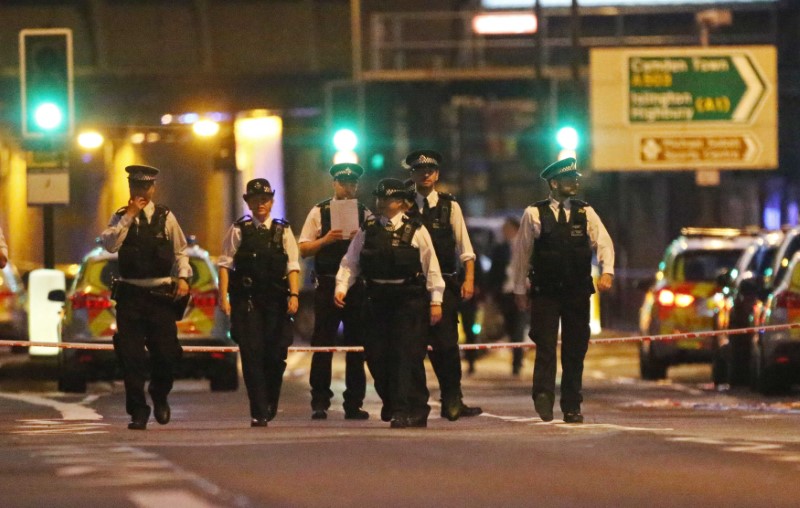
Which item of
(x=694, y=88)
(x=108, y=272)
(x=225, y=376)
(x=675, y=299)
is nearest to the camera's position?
(x=108, y=272)

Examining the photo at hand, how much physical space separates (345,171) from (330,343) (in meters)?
1.24

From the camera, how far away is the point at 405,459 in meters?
11.8

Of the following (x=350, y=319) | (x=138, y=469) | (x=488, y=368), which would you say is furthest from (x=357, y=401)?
(x=488, y=368)

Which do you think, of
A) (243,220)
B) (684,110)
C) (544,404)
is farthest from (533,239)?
(684,110)

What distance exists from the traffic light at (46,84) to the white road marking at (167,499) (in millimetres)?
13530

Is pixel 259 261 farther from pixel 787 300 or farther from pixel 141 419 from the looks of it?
pixel 787 300

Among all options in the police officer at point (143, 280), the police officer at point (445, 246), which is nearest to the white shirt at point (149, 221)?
the police officer at point (143, 280)

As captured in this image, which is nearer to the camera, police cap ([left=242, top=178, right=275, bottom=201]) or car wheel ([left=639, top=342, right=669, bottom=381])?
police cap ([left=242, top=178, right=275, bottom=201])

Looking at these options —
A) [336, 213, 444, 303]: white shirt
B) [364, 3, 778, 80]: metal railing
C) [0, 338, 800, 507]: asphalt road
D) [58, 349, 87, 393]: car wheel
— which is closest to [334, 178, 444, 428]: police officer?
[336, 213, 444, 303]: white shirt

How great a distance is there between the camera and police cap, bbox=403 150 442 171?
14969 millimetres

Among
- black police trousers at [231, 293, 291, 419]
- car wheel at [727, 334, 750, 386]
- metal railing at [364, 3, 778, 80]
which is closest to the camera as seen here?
black police trousers at [231, 293, 291, 419]

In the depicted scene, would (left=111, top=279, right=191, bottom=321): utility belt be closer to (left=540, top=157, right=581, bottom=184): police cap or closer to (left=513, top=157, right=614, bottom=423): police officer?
(left=513, top=157, right=614, bottom=423): police officer

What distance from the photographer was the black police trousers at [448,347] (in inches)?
588

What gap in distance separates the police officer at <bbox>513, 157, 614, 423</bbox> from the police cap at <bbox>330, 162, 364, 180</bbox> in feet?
4.58
